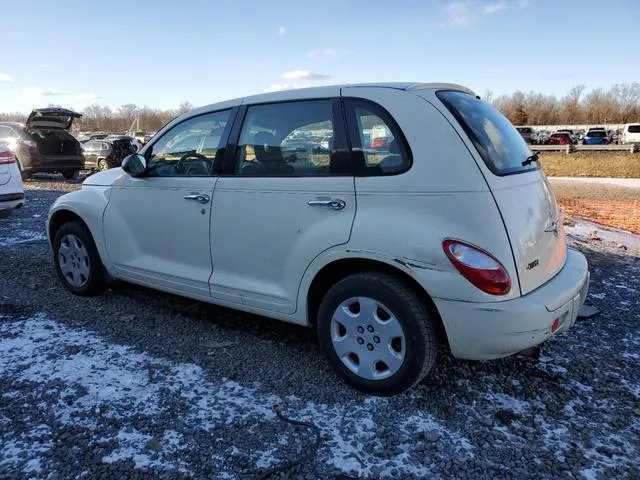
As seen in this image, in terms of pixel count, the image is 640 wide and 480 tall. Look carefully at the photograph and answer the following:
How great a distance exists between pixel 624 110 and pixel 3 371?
112m

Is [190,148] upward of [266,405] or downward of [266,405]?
upward

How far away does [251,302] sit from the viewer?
133 inches

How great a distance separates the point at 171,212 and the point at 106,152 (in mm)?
17595

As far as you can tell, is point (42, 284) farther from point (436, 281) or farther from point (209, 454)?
point (436, 281)

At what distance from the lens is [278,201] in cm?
317

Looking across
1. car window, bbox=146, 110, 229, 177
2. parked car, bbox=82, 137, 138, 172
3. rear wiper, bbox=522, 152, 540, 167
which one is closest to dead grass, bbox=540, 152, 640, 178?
parked car, bbox=82, 137, 138, 172

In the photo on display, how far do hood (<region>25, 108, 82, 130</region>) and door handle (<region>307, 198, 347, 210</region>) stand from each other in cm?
1198

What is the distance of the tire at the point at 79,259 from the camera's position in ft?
14.4

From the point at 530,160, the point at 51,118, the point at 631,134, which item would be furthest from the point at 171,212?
the point at 631,134

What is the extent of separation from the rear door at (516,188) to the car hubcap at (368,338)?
29.3 inches

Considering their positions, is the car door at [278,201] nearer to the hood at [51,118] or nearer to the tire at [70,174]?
the hood at [51,118]

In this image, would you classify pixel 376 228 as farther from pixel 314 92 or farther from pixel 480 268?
pixel 314 92

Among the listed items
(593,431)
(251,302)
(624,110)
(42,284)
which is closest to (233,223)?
(251,302)

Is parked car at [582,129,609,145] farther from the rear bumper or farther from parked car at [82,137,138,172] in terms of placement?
the rear bumper
